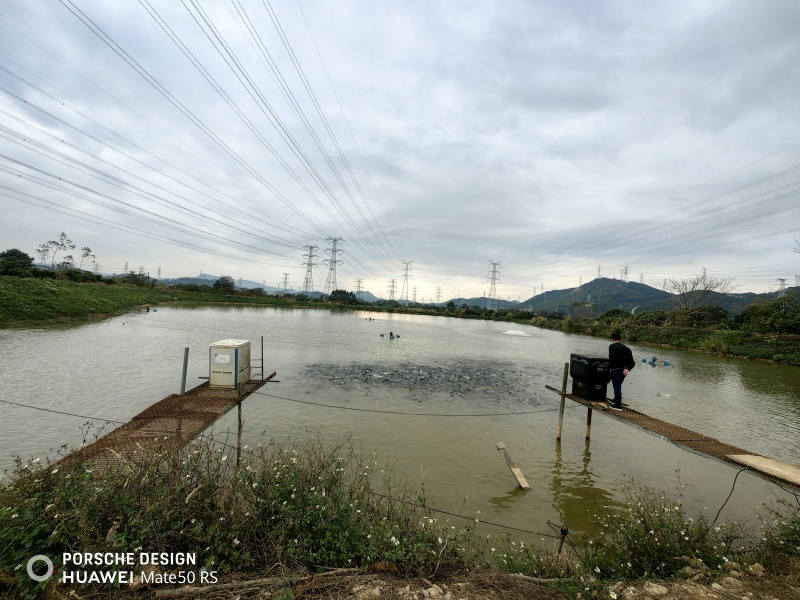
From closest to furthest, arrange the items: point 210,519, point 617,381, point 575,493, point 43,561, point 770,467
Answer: point 43,561 → point 210,519 → point 770,467 → point 575,493 → point 617,381

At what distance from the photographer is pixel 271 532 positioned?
12.9 ft

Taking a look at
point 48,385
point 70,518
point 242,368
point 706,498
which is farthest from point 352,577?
point 48,385

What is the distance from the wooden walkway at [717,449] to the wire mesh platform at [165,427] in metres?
9.91

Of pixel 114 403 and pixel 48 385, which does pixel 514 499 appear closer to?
pixel 114 403

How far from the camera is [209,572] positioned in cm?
345

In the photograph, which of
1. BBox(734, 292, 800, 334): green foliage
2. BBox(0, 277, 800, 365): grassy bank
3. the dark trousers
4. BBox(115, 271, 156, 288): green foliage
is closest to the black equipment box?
the dark trousers

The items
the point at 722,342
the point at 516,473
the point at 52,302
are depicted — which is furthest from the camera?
the point at 722,342

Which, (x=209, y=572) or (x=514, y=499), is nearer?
(x=209, y=572)

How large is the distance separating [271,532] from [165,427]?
4.57 m

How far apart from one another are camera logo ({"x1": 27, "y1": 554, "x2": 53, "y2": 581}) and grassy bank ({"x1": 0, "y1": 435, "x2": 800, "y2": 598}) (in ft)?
0.18

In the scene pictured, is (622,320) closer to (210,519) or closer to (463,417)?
(463,417)

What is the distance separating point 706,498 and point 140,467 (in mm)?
12004

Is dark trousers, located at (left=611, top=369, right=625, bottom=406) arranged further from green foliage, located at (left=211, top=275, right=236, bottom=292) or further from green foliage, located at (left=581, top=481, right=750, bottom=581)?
green foliage, located at (left=211, top=275, right=236, bottom=292)

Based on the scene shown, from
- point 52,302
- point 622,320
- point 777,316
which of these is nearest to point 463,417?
point 52,302
